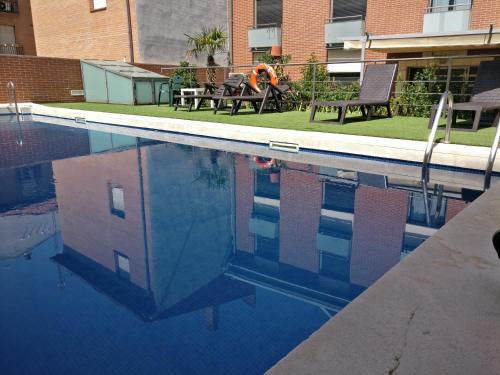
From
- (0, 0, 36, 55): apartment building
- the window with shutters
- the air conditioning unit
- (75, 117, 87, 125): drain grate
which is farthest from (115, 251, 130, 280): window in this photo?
the air conditioning unit

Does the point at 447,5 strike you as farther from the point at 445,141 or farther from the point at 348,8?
the point at 445,141

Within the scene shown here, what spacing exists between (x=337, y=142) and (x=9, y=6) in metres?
28.4

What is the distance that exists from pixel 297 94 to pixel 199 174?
772cm

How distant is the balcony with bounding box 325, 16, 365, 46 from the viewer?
16484 mm

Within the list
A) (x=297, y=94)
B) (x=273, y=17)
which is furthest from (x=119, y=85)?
(x=273, y=17)

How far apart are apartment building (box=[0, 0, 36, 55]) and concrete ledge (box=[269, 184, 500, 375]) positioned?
31025mm

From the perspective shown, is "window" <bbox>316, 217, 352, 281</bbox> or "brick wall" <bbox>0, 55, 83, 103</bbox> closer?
"window" <bbox>316, 217, 352, 281</bbox>

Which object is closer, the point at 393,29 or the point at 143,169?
the point at 143,169

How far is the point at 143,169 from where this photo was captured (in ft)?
18.8

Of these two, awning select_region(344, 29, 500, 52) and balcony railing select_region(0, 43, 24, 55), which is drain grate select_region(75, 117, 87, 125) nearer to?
awning select_region(344, 29, 500, 52)

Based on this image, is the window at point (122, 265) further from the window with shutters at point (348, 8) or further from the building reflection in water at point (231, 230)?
the window with shutters at point (348, 8)

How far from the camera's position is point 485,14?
1373 cm

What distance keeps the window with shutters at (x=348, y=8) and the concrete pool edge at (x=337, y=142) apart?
1153cm

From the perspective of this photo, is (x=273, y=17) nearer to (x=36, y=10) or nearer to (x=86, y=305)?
(x=36, y=10)
